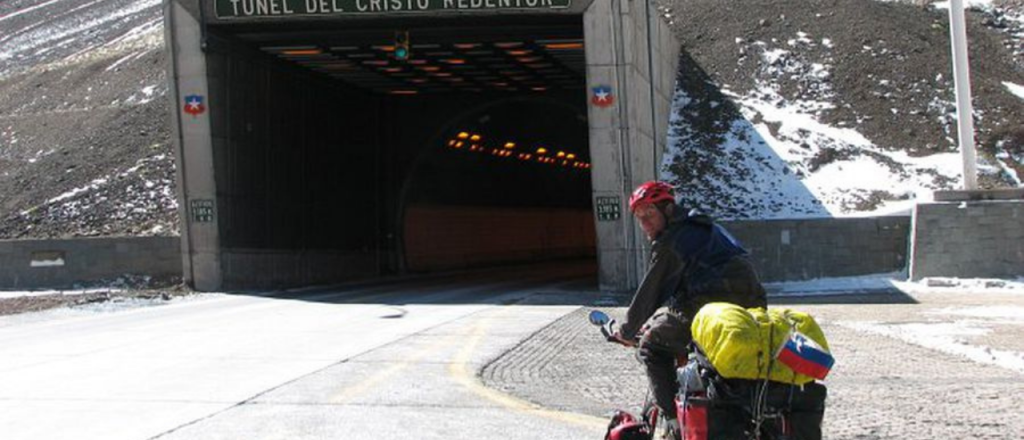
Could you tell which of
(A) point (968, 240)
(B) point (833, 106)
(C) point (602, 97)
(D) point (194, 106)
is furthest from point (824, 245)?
(D) point (194, 106)

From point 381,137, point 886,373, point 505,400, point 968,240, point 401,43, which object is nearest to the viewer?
point 505,400

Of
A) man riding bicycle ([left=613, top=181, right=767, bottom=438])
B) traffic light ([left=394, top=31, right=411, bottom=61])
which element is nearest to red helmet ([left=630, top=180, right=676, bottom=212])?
man riding bicycle ([left=613, top=181, right=767, bottom=438])

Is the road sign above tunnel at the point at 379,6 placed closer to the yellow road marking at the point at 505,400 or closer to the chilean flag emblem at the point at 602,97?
the chilean flag emblem at the point at 602,97

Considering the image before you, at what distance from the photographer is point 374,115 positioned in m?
35.0

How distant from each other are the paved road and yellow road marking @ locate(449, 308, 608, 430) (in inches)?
0.7

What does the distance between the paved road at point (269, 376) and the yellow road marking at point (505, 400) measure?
0.02 m

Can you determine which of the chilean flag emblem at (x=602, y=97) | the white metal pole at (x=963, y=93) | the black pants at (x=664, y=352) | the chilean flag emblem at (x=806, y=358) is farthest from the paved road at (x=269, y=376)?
the white metal pole at (x=963, y=93)

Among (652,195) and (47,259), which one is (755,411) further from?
(47,259)

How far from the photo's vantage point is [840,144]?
95.0 feet

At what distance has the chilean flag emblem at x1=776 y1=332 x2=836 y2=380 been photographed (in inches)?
159

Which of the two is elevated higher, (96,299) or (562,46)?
(562,46)

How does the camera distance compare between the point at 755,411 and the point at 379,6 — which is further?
the point at 379,6

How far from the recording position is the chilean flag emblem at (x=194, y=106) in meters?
23.8

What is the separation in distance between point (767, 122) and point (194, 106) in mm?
16890
